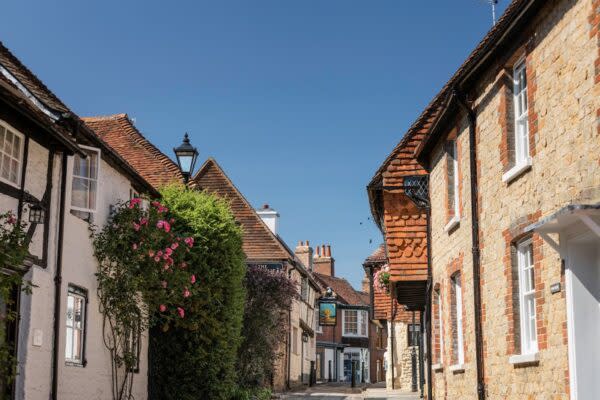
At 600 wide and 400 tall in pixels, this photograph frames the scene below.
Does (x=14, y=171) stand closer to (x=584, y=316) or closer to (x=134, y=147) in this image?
(x=584, y=316)

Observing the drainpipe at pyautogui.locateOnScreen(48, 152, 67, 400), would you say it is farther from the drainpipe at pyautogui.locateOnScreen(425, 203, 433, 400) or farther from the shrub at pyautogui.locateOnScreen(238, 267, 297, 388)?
the shrub at pyautogui.locateOnScreen(238, 267, 297, 388)

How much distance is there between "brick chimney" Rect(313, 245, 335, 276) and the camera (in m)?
72.3

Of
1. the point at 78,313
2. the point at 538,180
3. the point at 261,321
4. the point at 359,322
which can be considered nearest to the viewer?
the point at 538,180

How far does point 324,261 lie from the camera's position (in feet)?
238

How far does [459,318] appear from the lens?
1623cm

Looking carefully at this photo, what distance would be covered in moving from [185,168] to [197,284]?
127 inches

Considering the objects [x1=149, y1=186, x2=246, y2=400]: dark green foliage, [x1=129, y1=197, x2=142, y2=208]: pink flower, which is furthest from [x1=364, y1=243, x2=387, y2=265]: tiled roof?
[x1=129, y1=197, x2=142, y2=208]: pink flower

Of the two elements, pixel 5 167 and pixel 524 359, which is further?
pixel 5 167

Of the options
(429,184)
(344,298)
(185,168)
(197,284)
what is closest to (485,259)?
(429,184)

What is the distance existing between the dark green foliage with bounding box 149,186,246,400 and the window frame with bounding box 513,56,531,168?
9.83m

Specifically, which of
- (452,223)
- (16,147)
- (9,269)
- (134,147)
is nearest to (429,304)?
(452,223)

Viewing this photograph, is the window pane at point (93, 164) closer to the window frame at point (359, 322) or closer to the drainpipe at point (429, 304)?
the drainpipe at point (429, 304)

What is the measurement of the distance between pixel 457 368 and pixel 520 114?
5.44m

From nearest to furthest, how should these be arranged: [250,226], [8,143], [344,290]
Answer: [8,143], [250,226], [344,290]
